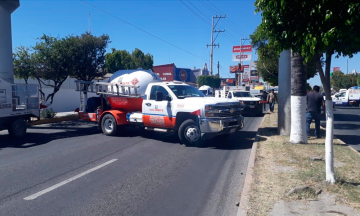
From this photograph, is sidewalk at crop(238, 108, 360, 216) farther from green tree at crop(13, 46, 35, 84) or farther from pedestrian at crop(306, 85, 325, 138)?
green tree at crop(13, 46, 35, 84)

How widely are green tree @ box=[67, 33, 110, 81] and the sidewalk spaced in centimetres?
1269

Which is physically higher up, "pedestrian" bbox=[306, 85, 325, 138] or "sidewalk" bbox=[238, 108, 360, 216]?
"pedestrian" bbox=[306, 85, 325, 138]

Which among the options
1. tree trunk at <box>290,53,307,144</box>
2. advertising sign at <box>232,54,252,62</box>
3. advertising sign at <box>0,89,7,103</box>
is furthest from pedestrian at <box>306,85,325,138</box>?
advertising sign at <box>232,54,252,62</box>

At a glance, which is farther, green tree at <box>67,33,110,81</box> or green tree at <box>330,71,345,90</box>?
green tree at <box>330,71,345,90</box>

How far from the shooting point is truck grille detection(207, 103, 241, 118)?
1094 centimetres

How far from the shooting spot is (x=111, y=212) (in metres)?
5.40

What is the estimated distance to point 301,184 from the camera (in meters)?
6.24

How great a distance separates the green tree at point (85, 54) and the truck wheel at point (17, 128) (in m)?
6.13

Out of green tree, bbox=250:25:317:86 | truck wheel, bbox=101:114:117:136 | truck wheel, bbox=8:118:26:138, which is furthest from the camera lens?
green tree, bbox=250:25:317:86

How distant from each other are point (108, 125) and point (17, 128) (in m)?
3.50

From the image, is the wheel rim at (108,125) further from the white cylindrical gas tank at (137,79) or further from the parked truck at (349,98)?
the parked truck at (349,98)

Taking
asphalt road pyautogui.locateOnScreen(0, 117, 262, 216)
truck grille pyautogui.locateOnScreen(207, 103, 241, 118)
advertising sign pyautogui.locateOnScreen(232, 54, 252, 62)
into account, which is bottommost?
asphalt road pyautogui.locateOnScreen(0, 117, 262, 216)

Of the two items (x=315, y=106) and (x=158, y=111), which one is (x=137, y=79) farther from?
(x=315, y=106)

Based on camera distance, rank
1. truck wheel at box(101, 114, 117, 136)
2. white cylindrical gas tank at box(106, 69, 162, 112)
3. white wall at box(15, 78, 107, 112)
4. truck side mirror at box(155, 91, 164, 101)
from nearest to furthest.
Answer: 1. truck side mirror at box(155, 91, 164, 101)
2. white cylindrical gas tank at box(106, 69, 162, 112)
3. truck wheel at box(101, 114, 117, 136)
4. white wall at box(15, 78, 107, 112)
